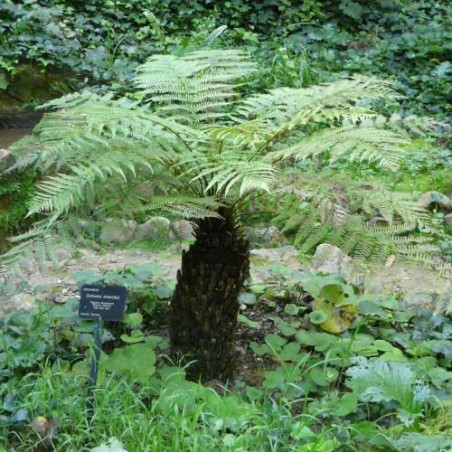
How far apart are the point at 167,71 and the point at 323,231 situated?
104cm

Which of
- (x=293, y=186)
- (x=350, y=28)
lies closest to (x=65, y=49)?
(x=350, y=28)

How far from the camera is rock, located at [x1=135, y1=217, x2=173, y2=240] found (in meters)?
5.56

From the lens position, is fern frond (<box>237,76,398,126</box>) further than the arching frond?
No

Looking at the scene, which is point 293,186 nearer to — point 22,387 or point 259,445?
point 259,445

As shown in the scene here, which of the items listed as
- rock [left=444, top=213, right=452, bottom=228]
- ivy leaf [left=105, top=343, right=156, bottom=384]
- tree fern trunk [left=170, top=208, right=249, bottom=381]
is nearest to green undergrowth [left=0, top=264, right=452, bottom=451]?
ivy leaf [left=105, top=343, right=156, bottom=384]

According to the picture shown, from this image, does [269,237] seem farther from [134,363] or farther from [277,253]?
[134,363]

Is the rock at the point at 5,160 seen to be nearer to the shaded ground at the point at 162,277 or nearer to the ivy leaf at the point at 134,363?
the shaded ground at the point at 162,277

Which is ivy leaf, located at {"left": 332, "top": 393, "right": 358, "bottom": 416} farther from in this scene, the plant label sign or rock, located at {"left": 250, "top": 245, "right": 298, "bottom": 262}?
rock, located at {"left": 250, "top": 245, "right": 298, "bottom": 262}

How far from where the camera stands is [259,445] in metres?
3.24

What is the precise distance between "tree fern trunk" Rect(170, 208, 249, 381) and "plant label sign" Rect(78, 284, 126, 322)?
34cm

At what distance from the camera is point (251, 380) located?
3955mm

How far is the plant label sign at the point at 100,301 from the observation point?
350cm

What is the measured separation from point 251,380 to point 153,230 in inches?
75.0

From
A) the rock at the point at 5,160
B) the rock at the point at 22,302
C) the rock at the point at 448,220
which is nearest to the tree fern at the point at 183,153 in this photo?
the rock at the point at 22,302
